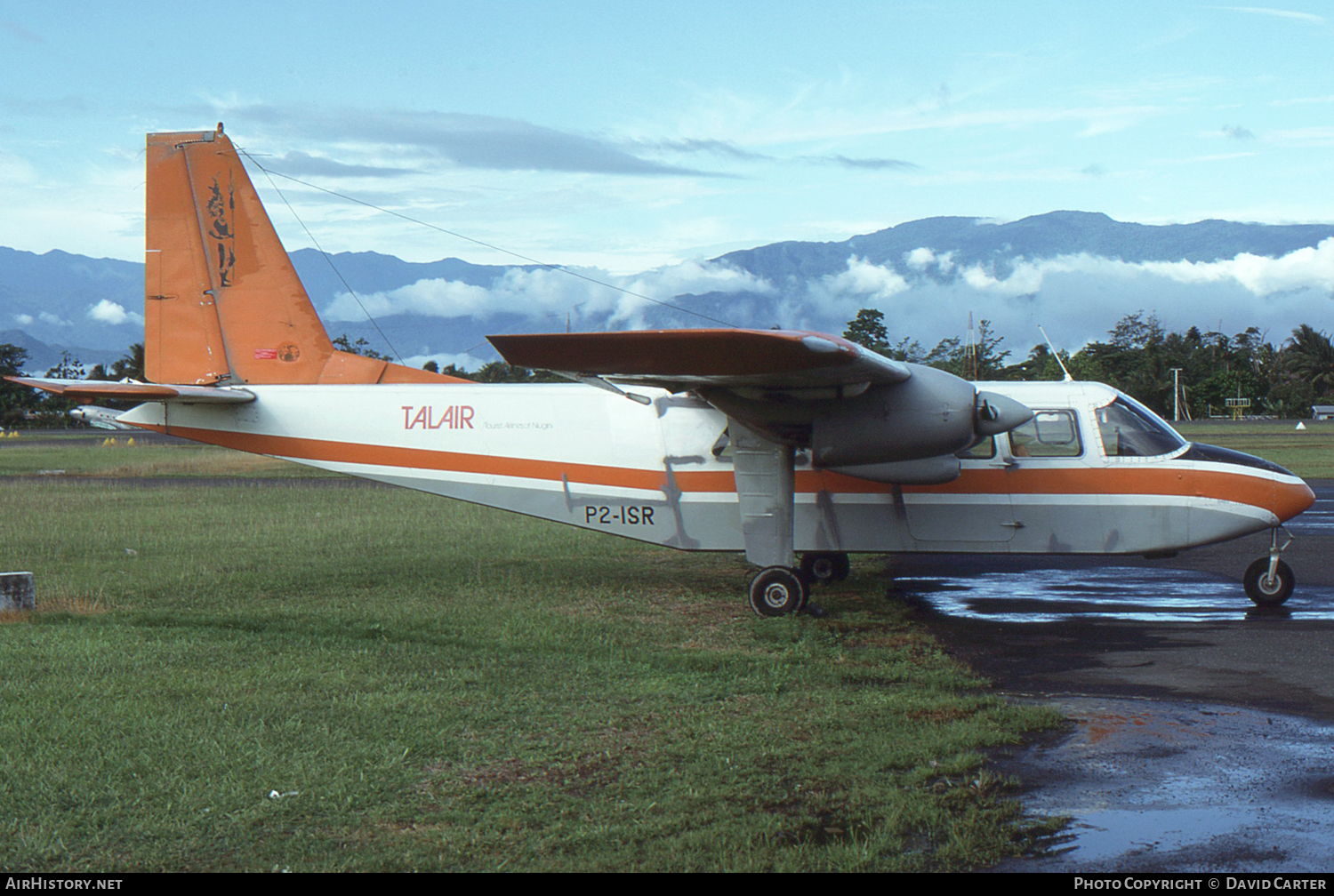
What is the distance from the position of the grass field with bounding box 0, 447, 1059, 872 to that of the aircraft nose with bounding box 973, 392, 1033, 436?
216 centimetres

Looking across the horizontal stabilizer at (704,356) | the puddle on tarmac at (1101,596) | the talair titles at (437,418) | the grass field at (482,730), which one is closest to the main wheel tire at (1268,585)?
the puddle on tarmac at (1101,596)

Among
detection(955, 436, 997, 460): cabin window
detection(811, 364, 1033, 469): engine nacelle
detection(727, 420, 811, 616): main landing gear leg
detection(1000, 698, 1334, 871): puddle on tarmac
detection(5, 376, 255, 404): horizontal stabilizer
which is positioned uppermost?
detection(5, 376, 255, 404): horizontal stabilizer

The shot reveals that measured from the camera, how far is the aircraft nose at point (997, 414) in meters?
10.4

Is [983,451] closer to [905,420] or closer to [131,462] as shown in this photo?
[905,420]

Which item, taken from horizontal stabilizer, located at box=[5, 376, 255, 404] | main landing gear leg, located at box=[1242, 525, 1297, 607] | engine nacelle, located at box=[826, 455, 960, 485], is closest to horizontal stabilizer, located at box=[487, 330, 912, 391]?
engine nacelle, located at box=[826, 455, 960, 485]

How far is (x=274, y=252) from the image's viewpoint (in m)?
13.1

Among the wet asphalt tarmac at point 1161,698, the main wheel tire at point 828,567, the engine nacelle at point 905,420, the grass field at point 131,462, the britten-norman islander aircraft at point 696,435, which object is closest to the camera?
the wet asphalt tarmac at point 1161,698

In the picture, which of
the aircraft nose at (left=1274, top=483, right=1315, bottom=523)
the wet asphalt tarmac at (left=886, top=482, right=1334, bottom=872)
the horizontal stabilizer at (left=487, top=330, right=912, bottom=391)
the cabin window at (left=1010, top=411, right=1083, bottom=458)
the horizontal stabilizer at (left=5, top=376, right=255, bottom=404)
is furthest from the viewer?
the cabin window at (left=1010, top=411, right=1083, bottom=458)

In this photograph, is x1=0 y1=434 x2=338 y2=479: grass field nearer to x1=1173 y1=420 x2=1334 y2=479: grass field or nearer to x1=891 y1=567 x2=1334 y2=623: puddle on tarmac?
x1=891 y1=567 x2=1334 y2=623: puddle on tarmac

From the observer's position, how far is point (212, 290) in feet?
42.4

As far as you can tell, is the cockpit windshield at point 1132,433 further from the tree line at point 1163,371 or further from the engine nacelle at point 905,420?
the tree line at point 1163,371

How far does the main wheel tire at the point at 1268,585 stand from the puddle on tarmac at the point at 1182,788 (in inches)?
180

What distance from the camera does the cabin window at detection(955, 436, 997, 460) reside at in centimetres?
1129
